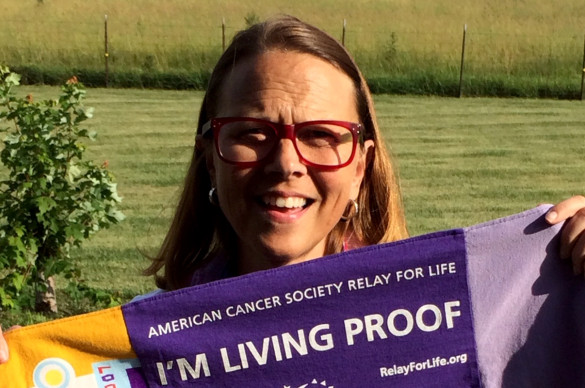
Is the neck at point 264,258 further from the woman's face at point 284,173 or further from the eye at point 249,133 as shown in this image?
the eye at point 249,133

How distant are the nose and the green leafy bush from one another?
3.61m

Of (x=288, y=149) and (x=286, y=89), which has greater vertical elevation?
(x=286, y=89)

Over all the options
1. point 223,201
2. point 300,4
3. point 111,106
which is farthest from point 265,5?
point 223,201

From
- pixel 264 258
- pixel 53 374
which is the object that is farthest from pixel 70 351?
pixel 264 258

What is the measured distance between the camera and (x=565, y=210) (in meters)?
2.13

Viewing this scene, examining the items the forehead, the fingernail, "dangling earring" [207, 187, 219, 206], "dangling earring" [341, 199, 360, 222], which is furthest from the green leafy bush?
the fingernail

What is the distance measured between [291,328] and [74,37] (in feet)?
83.7

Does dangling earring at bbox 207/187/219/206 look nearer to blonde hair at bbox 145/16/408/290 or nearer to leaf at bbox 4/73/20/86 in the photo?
blonde hair at bbox 145/16/408/290

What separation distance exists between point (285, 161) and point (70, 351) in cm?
67

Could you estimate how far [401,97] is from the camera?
2008 centimetres

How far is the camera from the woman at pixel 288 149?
2229 millimetres

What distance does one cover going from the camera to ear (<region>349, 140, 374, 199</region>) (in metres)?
2.48

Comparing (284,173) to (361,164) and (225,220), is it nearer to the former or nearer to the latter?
(361,164)

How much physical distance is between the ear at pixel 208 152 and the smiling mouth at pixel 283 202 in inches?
10.6
